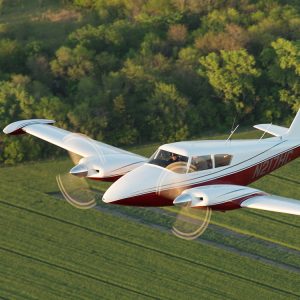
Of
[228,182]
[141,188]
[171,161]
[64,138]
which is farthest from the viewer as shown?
[64,138]

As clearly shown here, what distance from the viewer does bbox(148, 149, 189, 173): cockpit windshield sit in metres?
56.2

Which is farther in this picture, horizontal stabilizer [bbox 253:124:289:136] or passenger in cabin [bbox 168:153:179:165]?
horizontal stabilizer [bbox 253:124:289:136]

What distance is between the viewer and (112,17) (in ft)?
383

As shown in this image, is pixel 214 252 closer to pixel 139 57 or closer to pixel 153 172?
pixel 153 172

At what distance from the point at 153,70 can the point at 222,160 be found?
42.2 meters

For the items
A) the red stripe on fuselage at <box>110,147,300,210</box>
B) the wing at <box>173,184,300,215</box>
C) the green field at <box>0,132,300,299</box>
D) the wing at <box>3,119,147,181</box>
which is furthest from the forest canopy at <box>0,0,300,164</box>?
the wing at <box>173,184,300,215</box>

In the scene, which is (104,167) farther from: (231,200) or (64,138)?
(231,200)

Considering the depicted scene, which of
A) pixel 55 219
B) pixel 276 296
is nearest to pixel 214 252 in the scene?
pixel 276 296

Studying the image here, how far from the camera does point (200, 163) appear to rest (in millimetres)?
56781

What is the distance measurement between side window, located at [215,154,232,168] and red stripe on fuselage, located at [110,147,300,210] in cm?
69

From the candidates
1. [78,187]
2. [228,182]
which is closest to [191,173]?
[228,182]

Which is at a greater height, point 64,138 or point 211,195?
point 211,195

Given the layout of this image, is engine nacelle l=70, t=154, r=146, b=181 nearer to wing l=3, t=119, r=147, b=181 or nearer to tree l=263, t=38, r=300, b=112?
wing l=3, t=119, r=147, b=181

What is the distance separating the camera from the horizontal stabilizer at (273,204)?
54406 mm
